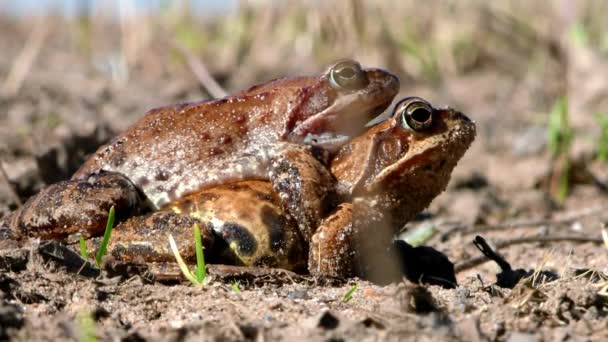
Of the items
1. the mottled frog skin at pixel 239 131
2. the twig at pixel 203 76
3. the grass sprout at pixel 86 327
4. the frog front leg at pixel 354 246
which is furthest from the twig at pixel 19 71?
the grass sprout at pixel 86 327

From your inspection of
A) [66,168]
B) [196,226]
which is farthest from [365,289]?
[66,168]

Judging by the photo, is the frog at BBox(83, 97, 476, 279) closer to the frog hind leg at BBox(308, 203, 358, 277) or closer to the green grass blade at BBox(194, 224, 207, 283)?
the frog hind leg at BBox(308, 203, 358, 277)

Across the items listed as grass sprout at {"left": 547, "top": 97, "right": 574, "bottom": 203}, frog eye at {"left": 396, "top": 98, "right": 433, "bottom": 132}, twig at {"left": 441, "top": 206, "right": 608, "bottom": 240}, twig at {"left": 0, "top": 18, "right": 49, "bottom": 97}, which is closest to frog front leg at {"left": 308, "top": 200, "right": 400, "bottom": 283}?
frog eye at {"left": 396, "top": 98, "right": 433, "bottom": 132}

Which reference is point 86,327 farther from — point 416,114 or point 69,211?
point 416,114

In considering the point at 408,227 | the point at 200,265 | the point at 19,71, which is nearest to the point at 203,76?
the point at 408,227

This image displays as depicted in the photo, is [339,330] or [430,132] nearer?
[339,330]

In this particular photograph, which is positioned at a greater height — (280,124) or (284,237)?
(280,124)

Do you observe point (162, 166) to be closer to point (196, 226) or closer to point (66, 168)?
point (196, 226)
